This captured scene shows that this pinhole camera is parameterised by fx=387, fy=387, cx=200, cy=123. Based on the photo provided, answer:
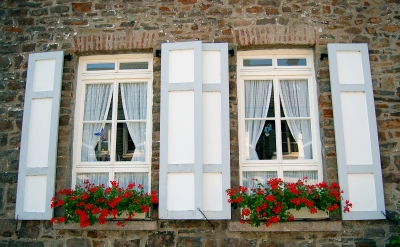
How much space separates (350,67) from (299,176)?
56.3 inches

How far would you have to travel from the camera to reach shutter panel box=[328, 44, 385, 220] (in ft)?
14.0

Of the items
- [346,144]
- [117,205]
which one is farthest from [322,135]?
[117,205]

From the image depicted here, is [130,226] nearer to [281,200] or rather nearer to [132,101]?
[132,101]

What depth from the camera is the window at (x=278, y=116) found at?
459 cm

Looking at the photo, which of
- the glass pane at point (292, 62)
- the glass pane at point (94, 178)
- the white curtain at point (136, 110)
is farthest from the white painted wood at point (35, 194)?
the glass pane at point (292, 62)

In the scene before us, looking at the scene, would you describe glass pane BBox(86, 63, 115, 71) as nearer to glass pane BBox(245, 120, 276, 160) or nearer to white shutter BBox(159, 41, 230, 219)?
white shutter BBox(159, 41, 230, 219)

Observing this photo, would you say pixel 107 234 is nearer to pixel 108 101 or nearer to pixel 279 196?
pixel 108 101

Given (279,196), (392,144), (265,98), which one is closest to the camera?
(279,196)

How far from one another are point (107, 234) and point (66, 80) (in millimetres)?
1962

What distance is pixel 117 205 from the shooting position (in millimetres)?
4188

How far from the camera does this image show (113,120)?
15.7 feet

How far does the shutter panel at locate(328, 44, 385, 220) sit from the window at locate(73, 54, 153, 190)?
2.24m

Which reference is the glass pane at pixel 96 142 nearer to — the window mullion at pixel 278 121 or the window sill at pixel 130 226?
the window sill at pixel 130 226

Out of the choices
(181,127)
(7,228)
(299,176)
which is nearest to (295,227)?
(299,176)
